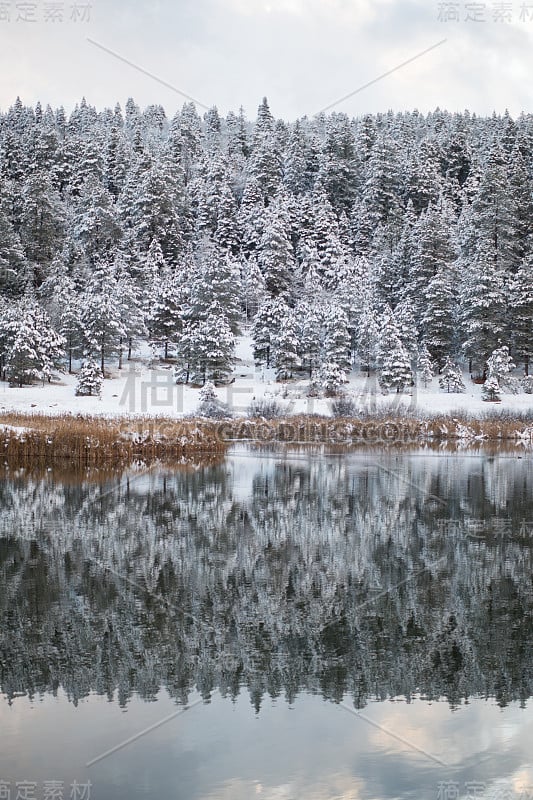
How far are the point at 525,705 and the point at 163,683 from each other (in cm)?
448

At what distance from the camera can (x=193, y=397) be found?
54250 mm

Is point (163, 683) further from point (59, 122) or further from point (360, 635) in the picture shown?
point (59, 122)

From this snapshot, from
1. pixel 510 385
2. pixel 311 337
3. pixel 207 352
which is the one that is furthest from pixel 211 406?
pixel 510 385

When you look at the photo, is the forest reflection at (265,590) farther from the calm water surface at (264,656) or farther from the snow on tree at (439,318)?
the snow on tree at (439,318)

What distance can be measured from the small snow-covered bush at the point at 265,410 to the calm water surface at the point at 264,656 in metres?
28.4

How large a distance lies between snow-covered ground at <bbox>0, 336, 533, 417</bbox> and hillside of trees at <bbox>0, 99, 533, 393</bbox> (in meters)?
1.57

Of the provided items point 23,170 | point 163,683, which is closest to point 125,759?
point 163,683

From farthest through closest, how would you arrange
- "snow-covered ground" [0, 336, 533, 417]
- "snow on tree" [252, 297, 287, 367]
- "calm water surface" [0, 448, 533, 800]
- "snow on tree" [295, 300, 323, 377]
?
"snow on tree" [252, 297, 287, 367] < "snow on tree" [295, 300, 323, 377] < "snow-covered ground" [0, 336, 533, 417] < "calm water surface" [0, 448, 533, 800]

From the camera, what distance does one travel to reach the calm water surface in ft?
26.1

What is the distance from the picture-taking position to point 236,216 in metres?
86.8

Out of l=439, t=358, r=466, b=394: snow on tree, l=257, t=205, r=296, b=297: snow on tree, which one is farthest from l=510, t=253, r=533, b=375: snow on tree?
l=257, t=205, r=296, b=297: snow on tree

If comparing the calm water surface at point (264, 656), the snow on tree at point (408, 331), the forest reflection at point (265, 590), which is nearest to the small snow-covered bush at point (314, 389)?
the snow on tree at point (408, 331)

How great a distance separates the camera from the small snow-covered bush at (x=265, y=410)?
5031cm

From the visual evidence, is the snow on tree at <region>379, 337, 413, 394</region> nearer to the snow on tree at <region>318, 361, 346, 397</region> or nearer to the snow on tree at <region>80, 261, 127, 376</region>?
the snow on tree at <region>318, 361, 346, 397</region>
